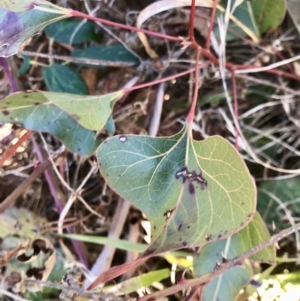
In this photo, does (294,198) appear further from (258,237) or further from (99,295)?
(99,295)

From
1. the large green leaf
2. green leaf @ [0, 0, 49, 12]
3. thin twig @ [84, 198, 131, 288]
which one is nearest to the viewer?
green leaf @ [0, 0, 49, 12]

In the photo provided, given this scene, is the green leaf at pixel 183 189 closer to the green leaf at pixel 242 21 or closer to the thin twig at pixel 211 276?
the thin twig at pixel 211 276

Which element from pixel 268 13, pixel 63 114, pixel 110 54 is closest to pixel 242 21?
pixel 268 13

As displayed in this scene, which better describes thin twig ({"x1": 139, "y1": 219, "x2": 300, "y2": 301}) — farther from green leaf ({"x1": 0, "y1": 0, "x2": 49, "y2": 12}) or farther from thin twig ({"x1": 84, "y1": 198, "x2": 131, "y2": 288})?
green leaf ({"x1": 0, "y1": 0, "x2": 49, "y2": 12})

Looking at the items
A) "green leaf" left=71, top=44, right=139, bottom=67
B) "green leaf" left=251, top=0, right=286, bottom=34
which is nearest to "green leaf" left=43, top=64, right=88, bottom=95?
"green leaf" left=71, top=44, right=139, bottom=67

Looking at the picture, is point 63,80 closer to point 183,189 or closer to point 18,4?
point 18,4

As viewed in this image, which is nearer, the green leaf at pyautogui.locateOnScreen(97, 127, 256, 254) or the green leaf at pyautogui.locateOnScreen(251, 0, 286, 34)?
the green leaf at pyautogui.locateOnScreen(97, 127, 256, 254)

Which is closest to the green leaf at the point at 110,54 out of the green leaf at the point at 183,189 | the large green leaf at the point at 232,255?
the green leaf at the point at 183,189
